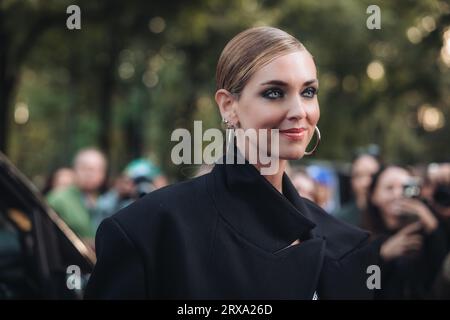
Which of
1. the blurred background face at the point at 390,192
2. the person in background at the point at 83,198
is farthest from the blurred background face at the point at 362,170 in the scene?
the person in background at the point at 83,198

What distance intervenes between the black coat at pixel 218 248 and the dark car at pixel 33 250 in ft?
5.10

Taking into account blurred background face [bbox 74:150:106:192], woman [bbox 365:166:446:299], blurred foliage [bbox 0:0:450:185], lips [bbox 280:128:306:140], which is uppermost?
blurred foliage [bbox 0:0:450:185]

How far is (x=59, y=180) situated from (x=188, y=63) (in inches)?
309

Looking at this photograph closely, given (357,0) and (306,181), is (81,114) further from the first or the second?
(306,181)

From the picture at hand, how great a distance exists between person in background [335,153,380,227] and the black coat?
4.11 metres

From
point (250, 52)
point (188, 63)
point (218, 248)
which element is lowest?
point (218, 248)

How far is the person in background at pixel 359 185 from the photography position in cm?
678

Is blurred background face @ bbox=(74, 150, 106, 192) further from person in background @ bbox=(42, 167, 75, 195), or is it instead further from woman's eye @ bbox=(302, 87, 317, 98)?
woman's eye @ bbox=(302, 87, 317, 98)

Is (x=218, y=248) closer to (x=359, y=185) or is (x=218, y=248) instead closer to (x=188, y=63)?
(x=359, y=185)

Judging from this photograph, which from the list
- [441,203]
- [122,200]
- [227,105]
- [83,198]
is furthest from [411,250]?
[83,198]

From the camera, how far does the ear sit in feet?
8.33

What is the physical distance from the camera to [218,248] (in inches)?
91.3

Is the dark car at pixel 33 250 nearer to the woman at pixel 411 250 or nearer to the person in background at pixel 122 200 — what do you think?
the woman at pixel 411 250

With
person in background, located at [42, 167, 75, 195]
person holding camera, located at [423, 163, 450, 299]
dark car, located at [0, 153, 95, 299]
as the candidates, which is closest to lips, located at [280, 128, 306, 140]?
dark car, located at [0, 153, 95, 299]
